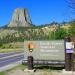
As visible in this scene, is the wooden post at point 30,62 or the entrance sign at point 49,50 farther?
the entrance sign at point 49,50

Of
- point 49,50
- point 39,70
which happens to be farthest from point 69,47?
point 39,70

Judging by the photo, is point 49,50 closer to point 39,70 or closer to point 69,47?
point 39,70

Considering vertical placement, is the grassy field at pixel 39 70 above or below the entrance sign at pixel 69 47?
below

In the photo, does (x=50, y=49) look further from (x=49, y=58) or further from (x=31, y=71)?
(x=31, y=71)

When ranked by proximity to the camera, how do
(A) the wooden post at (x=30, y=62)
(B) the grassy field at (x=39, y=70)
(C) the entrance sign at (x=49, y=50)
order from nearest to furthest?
(B) the grassy field at (x=39, y=70) → (A) the wooden post at (x=30, y=62) → (C) the entrance sign at (x=49, y=50)

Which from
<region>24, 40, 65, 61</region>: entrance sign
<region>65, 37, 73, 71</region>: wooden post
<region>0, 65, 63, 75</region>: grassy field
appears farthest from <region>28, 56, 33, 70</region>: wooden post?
<region>65, 37, 73, 71</region>: wooden post

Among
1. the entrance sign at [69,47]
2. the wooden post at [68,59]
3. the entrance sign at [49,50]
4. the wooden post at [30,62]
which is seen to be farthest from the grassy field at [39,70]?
the entrance sign at [69,47]

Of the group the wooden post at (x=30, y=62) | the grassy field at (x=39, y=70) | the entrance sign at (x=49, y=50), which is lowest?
the grassy field at (x=39, y=70)

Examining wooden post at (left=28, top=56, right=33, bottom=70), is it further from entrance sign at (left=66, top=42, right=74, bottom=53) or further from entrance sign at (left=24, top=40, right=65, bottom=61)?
entrance sign at (left=66, top=42, right=74, bottom=53)

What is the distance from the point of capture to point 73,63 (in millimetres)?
20172

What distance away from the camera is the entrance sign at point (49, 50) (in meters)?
21.5

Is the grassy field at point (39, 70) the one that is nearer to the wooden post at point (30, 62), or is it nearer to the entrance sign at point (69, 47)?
the wooden post at point (30, 62)

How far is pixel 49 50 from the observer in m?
21.7

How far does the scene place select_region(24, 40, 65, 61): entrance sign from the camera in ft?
70.5
